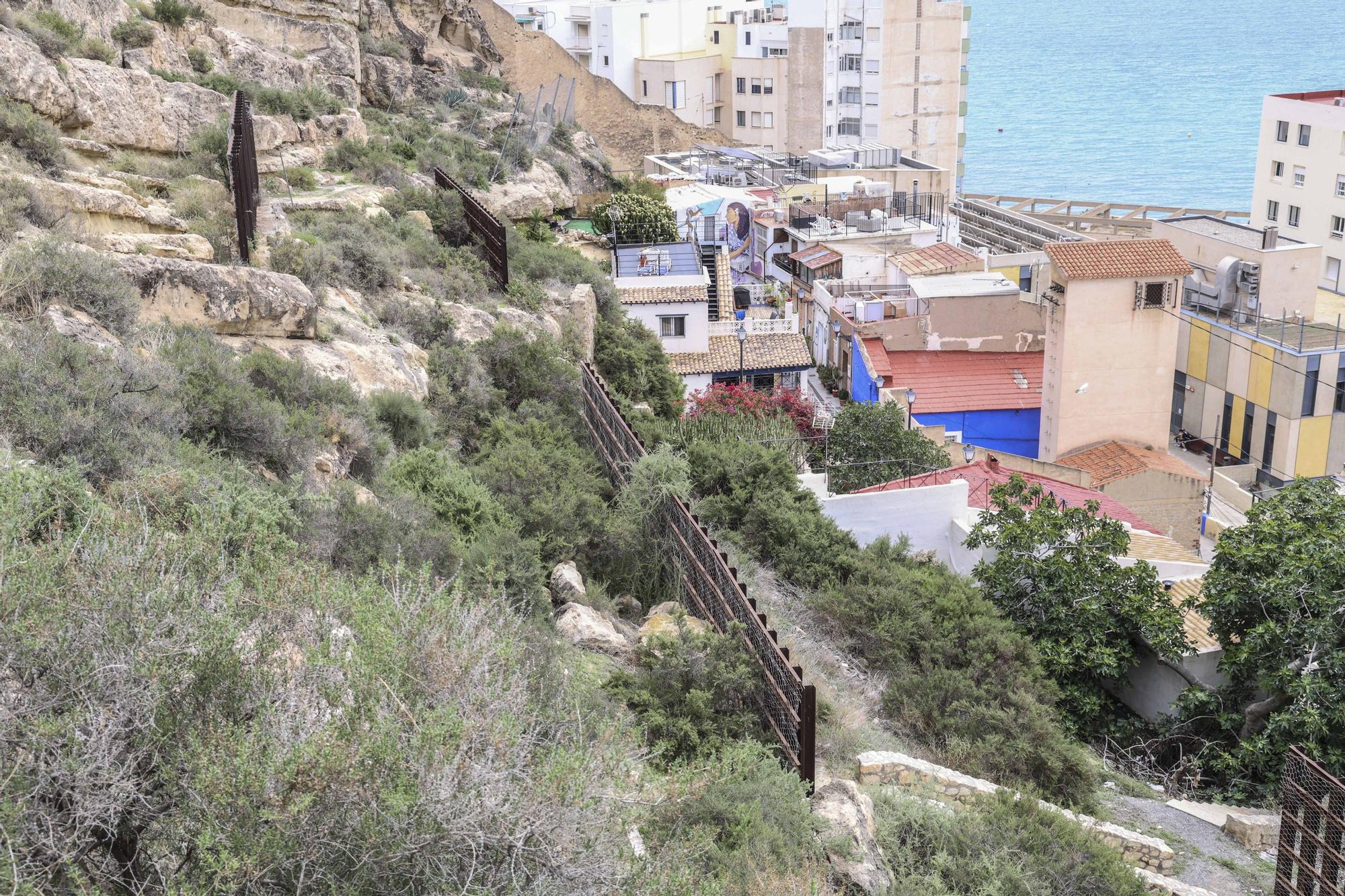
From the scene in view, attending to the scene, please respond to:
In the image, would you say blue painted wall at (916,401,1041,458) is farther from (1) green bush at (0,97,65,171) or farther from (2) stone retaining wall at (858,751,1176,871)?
(1) green bush at (0,97,65,171)

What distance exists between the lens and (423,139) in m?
27.2

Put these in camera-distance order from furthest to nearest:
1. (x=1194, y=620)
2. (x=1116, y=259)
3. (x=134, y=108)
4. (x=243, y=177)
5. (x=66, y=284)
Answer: (x=1116, y=259)
(x=134, y=108)
(x=1194, y=620)
(x=243, y=177)
(x=66, y=284)

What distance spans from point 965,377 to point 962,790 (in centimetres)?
2228

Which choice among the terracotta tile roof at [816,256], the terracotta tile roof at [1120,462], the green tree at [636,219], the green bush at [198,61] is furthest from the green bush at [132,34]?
the terracotta tile roof at [816,256]

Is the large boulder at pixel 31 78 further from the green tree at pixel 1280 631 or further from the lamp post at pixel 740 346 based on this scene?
the green tree at pixel 1280 631

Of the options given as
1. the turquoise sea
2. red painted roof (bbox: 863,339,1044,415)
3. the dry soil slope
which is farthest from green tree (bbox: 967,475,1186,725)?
the turquoise sea

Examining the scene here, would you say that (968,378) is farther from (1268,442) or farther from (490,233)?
(490,233)

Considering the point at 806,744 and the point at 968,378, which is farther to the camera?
the point at 968,378

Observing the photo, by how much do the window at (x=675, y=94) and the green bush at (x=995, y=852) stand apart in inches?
2434

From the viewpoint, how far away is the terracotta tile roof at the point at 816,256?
120 ft

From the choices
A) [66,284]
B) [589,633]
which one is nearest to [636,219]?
[66,284]

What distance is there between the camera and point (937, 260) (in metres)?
35.2

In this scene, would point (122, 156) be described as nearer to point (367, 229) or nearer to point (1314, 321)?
point (367, 229)

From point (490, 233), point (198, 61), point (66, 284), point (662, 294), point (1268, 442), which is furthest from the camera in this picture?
point (1268, 442)
